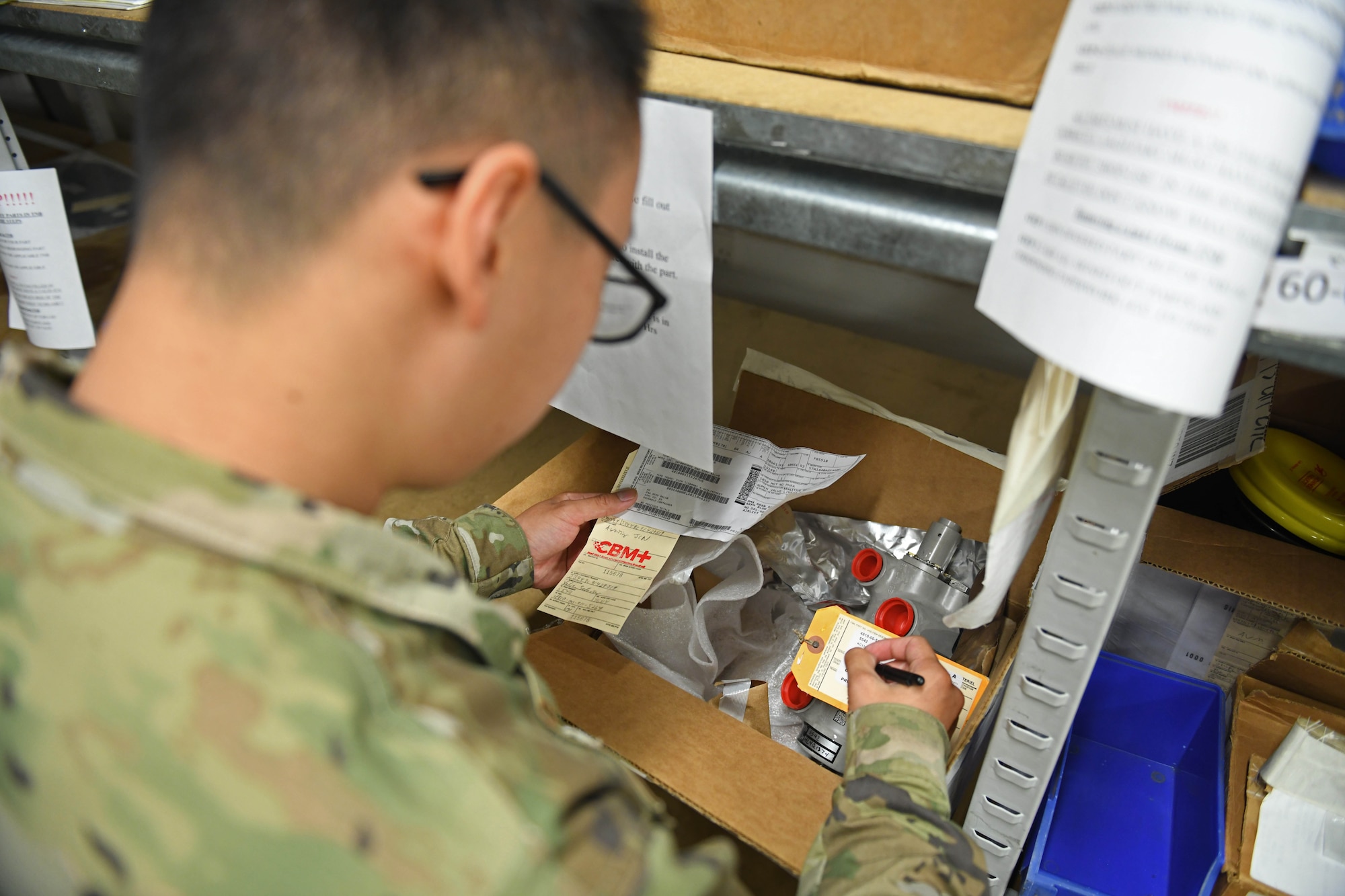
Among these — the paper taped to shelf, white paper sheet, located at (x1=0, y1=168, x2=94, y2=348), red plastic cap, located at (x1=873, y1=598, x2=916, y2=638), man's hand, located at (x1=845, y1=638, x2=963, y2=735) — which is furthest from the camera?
white paper sheet, located at (x1=0, y1=168, x2=94, y2=348)

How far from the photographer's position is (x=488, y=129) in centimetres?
33

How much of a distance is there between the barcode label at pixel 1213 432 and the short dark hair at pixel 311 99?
67cm

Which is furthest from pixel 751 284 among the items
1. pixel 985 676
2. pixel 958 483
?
pixel 985 676

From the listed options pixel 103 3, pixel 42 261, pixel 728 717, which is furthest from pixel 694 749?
pixel 42 261

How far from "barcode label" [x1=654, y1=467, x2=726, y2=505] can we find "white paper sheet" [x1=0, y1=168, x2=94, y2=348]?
761mm

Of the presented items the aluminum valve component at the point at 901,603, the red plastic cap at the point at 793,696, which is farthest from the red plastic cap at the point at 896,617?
the red plastic cap at the point at 793,696

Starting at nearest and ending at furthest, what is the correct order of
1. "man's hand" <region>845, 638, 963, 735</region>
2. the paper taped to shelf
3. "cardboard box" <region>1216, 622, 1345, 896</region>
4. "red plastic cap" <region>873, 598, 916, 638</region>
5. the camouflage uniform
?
the camouflage uniform → the paper taped to shelf → "man's hand" <region>845, 638, 963, 735</region> → "cardboard box" <region>1216, 622, 1345, 896</region> → "red plastic cap" <region>873, 598, 916, 638</region>

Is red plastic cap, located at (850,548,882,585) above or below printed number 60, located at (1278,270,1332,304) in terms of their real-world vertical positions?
below

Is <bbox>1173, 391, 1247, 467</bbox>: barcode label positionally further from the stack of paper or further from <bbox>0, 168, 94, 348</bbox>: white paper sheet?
<bbox>0, 168, 94, 348</bbox>: white paper sheet

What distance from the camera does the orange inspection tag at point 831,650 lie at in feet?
2.47

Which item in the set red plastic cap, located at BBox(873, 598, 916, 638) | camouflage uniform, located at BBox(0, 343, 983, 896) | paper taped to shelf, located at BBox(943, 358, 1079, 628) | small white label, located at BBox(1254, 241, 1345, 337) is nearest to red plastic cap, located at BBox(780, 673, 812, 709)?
red plastic cap, located at BBox(873, 598, 916, 638)

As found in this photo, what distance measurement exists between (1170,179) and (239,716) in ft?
1.35

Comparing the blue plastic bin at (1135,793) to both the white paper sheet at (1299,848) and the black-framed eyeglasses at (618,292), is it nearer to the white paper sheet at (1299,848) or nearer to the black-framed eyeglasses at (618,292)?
the white paper sheet at (1299,848)

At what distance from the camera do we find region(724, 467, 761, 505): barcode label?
842 millimetres
